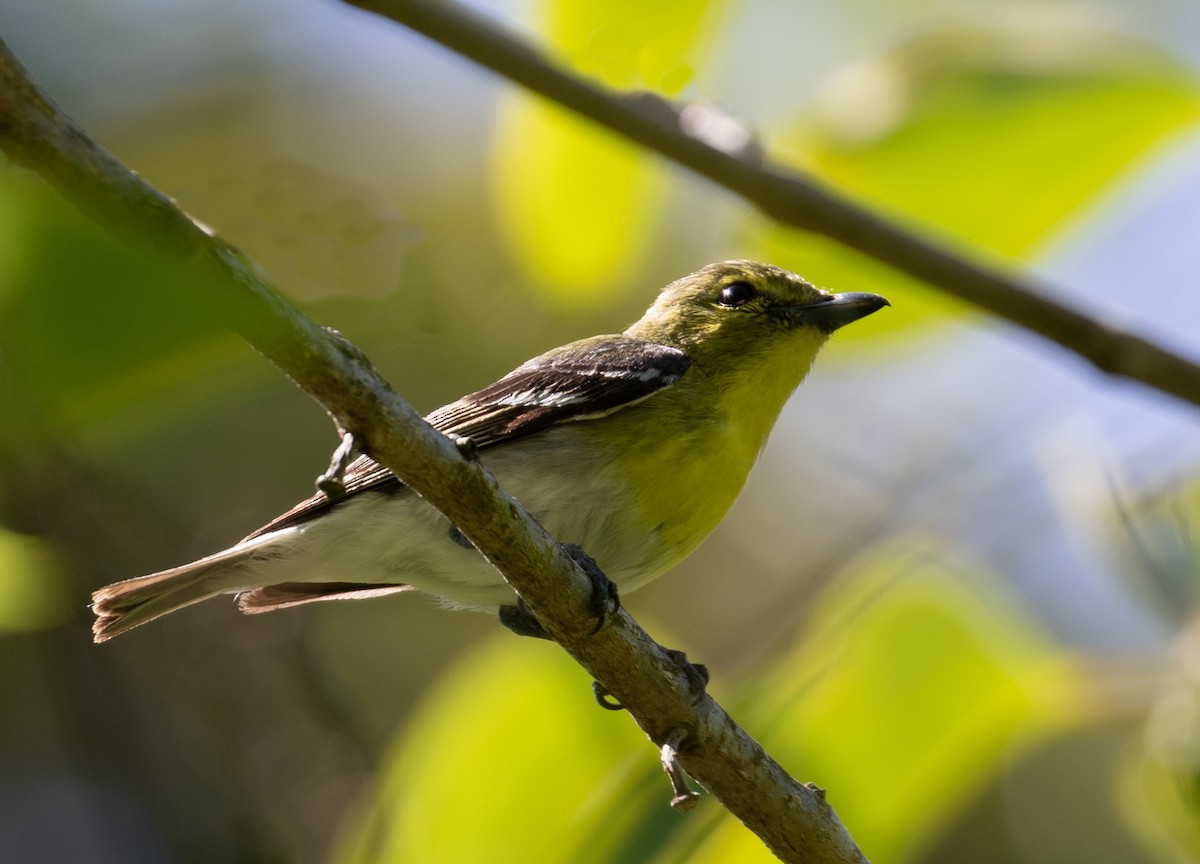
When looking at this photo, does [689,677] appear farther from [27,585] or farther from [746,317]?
[746,317]

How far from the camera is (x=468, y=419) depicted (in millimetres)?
3709

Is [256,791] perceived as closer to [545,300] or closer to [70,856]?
[545,300]

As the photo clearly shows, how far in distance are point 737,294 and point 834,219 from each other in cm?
131

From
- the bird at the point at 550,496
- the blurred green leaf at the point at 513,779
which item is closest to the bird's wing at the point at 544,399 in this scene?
the bird at the point at 550,496

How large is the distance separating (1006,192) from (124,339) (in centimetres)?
242

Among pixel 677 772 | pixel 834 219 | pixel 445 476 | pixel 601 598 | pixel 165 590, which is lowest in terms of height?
pixel 165 590

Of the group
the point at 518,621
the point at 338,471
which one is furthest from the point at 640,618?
the point at 338,471

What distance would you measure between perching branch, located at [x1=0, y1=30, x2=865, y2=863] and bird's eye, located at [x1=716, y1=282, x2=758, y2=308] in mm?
1768

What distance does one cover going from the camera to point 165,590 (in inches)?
135

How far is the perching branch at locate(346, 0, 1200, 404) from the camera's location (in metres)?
2.83

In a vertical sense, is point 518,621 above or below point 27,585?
below

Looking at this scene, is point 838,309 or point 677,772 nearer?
point 677,772

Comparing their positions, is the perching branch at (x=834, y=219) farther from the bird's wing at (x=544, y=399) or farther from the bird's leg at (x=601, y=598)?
the bird's leg at (x=601, y=598)

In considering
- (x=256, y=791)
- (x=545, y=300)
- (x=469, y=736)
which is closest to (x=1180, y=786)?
(x=469, y=736)
